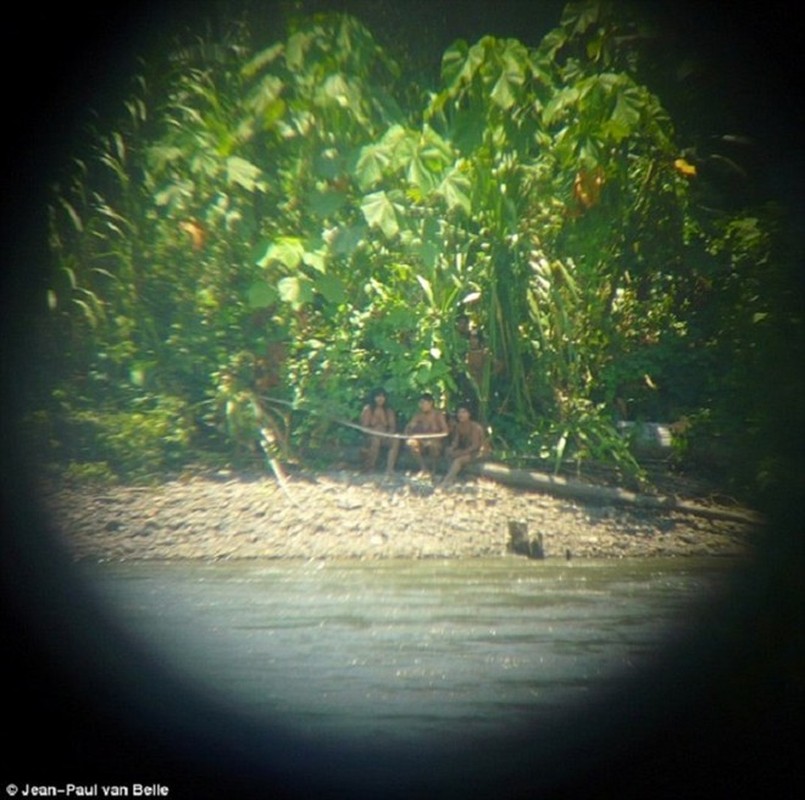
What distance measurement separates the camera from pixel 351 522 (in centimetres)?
618

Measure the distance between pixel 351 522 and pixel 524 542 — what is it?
1.21 meters

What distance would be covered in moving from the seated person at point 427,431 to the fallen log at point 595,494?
0.28 meters

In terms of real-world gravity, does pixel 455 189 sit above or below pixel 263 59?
below

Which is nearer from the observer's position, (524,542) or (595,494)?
(524,542)

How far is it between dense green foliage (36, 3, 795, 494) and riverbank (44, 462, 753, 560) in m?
0.43

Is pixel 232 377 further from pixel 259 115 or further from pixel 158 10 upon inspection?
pixel 158 10

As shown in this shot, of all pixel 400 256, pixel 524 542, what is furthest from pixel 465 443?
pixel 400 256

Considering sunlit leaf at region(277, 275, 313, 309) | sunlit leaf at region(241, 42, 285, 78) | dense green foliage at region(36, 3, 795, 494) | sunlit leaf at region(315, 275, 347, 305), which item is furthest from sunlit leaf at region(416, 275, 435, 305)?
sunlit leaf at region(241, 42, 285, 78)

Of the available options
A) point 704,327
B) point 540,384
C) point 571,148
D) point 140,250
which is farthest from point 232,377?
point 704,327

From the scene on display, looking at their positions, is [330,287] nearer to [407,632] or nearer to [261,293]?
[261,293]

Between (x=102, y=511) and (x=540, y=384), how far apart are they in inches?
131

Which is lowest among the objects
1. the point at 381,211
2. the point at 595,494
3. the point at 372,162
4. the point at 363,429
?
the point at 595,494

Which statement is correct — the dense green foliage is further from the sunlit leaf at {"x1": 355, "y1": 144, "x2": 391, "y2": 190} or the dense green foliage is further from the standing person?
the standing person

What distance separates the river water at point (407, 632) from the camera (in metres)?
3.32
